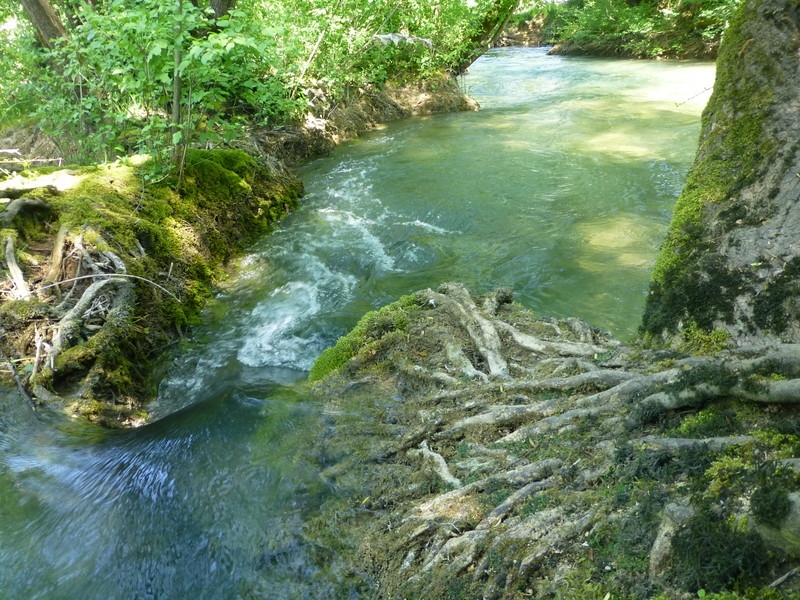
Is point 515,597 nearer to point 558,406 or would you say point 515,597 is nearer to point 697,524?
point 697,524

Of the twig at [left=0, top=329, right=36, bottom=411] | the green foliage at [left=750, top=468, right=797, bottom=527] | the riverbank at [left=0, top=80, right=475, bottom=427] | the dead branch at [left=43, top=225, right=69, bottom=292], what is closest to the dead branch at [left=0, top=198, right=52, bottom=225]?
the riverbank at [left=0, top=80, right=475, bottom=427]

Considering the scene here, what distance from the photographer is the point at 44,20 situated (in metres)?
9.12

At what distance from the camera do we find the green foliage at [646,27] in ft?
78.0

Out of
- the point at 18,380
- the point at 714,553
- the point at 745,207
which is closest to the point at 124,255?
the point at 18,380

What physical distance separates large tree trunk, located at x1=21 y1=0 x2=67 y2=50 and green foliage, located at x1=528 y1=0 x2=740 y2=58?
17.2 metres

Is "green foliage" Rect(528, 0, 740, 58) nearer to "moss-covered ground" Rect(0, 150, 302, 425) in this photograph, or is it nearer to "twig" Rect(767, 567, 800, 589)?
"moss-covered ground" Rect(0, 150, 302, 425)

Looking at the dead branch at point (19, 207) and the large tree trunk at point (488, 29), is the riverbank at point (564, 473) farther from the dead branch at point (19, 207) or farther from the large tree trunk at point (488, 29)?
the large tree trunk at point (488, 29)

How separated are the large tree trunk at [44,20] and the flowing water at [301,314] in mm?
5101

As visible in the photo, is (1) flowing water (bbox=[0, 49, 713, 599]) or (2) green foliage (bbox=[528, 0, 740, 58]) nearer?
(1) flowing water (bbox=[0, 49, 713, 599])

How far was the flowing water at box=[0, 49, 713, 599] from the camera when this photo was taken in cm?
353

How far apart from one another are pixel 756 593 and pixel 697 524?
27 centimetres

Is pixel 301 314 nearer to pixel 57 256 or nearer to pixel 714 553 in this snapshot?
pixel 57 256

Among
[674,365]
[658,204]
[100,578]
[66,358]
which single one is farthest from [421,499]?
[658,204]

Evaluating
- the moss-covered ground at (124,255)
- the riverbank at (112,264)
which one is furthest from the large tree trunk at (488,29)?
the moss-covered ground at (124,255)
